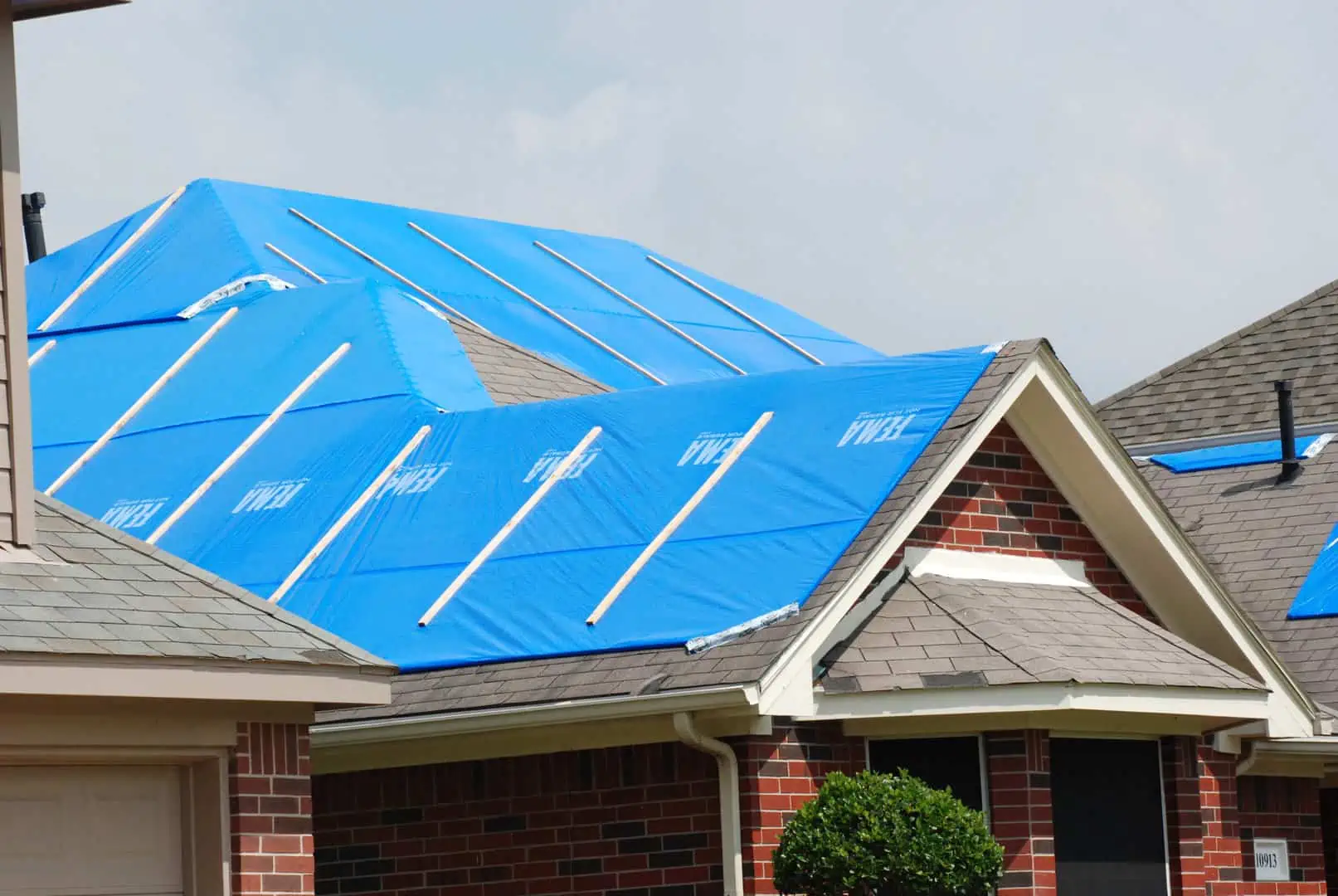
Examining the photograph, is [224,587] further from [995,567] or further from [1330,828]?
[1330,828]

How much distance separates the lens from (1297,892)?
1766 centimetres

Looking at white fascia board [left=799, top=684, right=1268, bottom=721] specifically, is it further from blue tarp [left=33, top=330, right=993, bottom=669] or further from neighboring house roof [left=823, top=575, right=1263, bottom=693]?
blue tarp [left=33, top=330, right=993, bottom=669]

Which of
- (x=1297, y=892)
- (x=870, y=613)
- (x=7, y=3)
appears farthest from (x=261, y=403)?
(x=1297, y=892)

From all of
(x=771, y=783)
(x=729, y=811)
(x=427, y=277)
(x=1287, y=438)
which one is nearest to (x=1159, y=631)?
(x=771, y=783)

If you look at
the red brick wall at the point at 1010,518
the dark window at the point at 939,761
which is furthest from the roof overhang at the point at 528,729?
the red brick wall at the point at 1010,518

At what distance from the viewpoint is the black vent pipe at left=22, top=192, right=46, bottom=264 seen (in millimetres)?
24109

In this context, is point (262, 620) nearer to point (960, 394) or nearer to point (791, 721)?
point (791, 721)

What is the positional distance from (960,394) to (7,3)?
20.6ft

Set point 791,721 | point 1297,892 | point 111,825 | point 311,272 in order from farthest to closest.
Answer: point 311,272
point 1297,892
point 791,721
point 111,825

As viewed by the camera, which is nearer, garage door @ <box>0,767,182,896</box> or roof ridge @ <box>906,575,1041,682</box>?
garage door @ <box>0,767,182,896</box>

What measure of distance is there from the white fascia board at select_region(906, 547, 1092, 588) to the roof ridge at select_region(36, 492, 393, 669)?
14.8ft

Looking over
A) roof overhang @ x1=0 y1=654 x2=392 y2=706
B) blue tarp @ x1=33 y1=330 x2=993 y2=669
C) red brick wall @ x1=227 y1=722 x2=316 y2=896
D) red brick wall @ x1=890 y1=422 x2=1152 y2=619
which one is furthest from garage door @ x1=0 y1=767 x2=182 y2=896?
red brick wall @ x1=890 y1=422 x2=1152 y2=619

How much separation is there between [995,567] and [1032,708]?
2169mm

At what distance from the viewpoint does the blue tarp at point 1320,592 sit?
1841 cm
